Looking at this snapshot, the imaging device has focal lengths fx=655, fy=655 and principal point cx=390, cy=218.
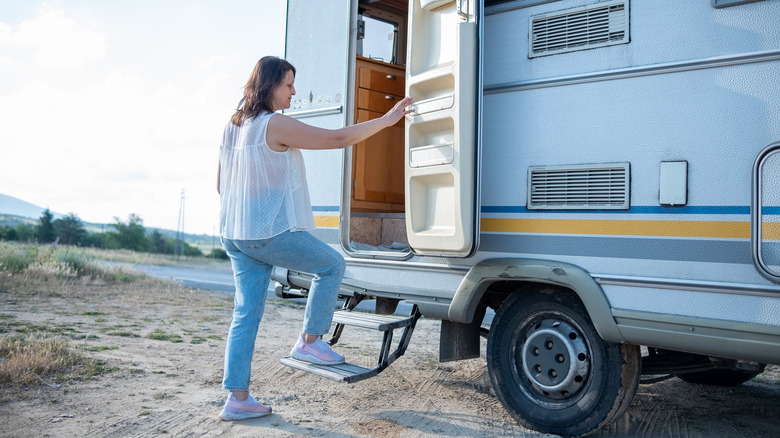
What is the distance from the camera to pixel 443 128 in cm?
413

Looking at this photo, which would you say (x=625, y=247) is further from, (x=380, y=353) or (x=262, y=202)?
(x=262, y=202)

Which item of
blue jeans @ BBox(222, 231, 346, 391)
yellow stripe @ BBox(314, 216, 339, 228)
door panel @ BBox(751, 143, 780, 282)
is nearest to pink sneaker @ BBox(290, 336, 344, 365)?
blue jeans @ BBox(222, 231, 346, 391)

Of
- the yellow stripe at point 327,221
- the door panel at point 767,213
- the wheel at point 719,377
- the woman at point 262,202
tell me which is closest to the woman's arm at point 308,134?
the woman at point 262,202

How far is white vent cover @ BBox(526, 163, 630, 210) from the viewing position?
356 centimetres

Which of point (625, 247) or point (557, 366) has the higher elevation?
point (625, 247)

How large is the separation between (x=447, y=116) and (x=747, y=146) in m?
1.63

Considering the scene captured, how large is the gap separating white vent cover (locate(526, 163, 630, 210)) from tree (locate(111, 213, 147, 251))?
1888 inches

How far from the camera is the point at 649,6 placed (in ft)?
11.6

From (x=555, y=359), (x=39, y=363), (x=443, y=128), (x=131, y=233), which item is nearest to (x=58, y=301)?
(x=39, y=363)

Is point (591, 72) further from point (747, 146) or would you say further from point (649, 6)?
point (747, 146)

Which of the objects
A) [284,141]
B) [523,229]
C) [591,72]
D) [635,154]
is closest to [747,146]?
[635,154]

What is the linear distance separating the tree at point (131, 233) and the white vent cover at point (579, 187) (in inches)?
1888

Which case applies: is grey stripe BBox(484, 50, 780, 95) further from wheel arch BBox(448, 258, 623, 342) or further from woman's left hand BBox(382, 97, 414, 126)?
wheel arch BBox(448, 258, 623, 342)

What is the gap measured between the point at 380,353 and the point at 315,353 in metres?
0.48
